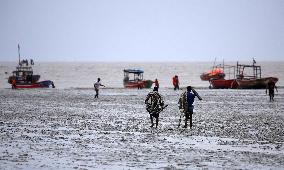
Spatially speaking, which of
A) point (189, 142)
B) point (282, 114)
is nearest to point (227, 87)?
point (282, 114)

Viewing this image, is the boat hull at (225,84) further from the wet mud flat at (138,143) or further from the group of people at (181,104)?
the group of people at (181,104)

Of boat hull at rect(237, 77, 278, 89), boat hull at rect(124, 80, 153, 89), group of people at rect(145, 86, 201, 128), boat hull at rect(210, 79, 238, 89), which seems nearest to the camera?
group of people at rect(145, 86, 201, 128)

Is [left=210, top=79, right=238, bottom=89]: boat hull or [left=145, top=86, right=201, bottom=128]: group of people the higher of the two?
[left=145, top=86, right=201, bottom=128]: group of people

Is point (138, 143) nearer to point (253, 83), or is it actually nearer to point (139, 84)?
point (253, 83)

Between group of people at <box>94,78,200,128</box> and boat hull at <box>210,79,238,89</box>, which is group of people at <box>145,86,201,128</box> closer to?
group of people at <box>94,78,200,128</box>

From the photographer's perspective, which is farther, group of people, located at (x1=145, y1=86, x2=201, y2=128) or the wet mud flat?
group of people, located at (x1=145, y1=86, x2=201, y2=128)

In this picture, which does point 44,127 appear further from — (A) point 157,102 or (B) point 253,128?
(B) point 253,128

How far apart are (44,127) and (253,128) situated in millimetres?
8658

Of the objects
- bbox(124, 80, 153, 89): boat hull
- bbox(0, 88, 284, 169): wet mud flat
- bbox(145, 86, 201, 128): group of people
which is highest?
bbox(145, 86, 201, 128): group of people

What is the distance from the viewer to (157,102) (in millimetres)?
21312

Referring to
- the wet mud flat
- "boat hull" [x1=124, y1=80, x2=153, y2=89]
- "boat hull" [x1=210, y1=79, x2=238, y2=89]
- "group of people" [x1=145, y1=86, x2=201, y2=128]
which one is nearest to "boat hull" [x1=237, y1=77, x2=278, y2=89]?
"boat hull" [x1=210, y1=79, x2=238, y2=89]

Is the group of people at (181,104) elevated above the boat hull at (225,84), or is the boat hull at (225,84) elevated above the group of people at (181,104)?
the group of people at (181,104)

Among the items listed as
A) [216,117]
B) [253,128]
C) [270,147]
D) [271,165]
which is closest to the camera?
[271,165]

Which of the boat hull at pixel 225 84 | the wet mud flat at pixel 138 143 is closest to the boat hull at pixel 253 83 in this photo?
the boat hull at pixel 225 84
